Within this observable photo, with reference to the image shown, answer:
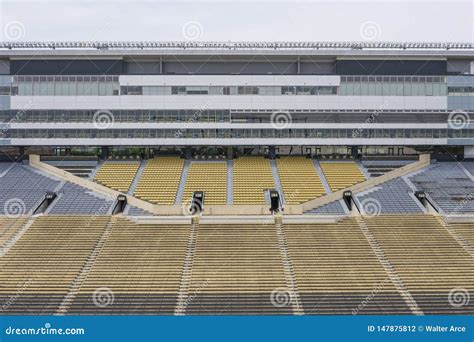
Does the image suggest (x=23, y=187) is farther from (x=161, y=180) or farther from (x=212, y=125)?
(x=212, y=125)

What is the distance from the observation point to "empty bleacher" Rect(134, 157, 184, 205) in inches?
1636

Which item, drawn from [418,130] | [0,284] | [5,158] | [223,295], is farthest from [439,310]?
[5,158]

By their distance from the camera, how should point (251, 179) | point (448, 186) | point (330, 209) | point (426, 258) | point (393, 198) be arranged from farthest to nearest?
1. point (251, 179)
2. point (448, 186)
3. point (393, 198)
4. point (330, 209)
5. point (426, 258)

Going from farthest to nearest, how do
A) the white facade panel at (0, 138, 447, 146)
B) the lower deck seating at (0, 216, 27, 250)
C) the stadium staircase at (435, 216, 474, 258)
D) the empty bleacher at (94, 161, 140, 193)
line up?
the white facade panel at (0, 138, 447, 146) < the empty bleacher at (94, 161, 140, 193) < the lower deck seating at (0, 216, 27, 250) < the stadium staircase at (435, 216, 474, 258)

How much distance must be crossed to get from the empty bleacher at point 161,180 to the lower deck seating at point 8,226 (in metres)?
7.96

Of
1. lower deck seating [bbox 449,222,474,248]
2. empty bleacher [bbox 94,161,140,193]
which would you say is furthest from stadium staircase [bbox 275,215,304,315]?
empty bleacher [bbox 94,161,140,193]

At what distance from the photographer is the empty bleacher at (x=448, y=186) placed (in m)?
41.0

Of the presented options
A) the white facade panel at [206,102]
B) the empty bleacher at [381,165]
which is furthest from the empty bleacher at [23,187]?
the empty bleacher at [381,165]

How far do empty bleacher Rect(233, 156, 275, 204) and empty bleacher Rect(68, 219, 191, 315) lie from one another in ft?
17.8

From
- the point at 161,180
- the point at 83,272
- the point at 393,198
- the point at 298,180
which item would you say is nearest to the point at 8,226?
the point at 83,272

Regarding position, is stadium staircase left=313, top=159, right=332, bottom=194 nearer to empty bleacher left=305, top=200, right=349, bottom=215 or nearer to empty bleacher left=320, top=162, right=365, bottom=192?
empty bleacher left=320, top=162, right=365, bottom=192

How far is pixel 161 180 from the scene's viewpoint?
145 ft

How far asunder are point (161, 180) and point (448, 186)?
70.4 ft

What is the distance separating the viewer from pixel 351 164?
1855 inches
